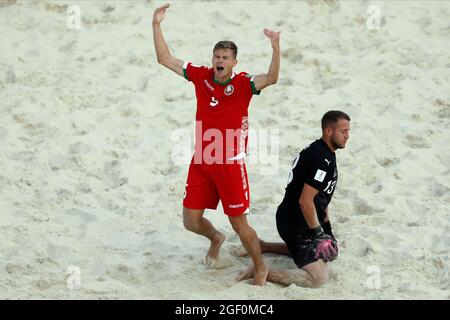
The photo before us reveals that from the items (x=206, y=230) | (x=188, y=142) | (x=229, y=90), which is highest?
(x=229, y=90)

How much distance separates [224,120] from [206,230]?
991 millimetres

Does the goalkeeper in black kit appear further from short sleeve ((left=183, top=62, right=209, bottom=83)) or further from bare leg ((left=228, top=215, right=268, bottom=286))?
short sleeve ((left=183, top=62, right=209, bottom=83))

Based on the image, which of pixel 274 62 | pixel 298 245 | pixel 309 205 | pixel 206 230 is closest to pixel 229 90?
pixel 274 62

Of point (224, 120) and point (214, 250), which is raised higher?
point (224, 120)

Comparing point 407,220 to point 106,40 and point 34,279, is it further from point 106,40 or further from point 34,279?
point 106,40

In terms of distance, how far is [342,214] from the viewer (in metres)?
7.38

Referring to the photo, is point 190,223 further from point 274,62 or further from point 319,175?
point 274,62

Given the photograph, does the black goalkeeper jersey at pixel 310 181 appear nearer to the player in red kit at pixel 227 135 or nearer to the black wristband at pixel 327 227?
the black wristband at pixel 327 227

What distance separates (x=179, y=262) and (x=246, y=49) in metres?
3.71

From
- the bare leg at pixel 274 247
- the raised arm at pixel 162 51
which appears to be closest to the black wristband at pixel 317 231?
the bare leg at pixel 274 247

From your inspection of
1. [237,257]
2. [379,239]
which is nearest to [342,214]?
[379,239]

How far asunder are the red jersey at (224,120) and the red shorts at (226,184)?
0.25ft

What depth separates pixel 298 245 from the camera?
6.59m

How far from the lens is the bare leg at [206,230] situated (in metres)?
6.61
